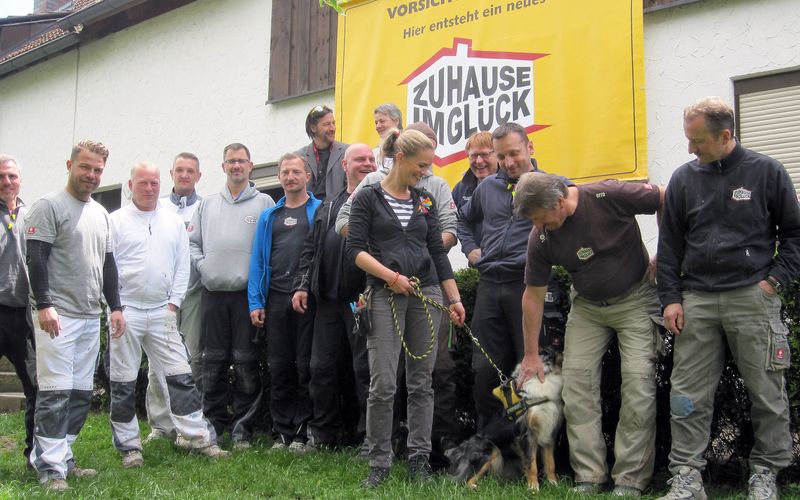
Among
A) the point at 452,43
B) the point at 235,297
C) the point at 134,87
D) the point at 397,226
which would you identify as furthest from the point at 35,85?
the point at 397,226

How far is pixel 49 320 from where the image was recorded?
4.64 metres

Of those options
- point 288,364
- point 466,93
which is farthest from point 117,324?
point 466,93

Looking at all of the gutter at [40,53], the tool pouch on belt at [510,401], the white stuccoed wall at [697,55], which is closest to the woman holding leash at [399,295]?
the tool pouch on belt at [510,401]

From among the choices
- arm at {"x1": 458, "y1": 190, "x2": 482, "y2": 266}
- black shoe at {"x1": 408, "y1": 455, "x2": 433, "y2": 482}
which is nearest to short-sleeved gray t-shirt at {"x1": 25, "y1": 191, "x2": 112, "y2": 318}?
black shoe at {"x1": 408, "y1": 455, "x2": 433, "y2": 482}

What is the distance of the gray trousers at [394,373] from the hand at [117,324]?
5.96 ft

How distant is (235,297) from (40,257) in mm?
1702

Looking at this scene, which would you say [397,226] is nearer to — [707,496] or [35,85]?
[707,496]

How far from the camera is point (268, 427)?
6586 mm

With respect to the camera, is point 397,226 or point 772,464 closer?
point 772,464

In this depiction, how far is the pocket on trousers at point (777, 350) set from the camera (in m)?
3.95

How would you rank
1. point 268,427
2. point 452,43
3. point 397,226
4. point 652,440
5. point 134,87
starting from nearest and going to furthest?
point 652,440 → point 397,226 → point 268,427 → point 452,43 → point 134,87

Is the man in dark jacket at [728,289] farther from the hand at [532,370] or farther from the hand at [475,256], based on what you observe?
the hand at [475,256]

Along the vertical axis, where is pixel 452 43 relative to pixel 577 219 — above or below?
above

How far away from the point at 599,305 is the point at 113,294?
10.6 feet
